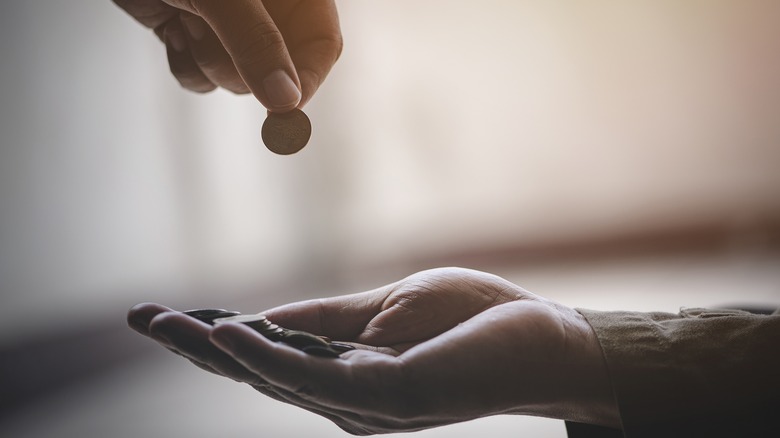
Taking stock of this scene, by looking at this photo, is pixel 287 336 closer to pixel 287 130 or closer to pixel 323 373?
pixel 323 373

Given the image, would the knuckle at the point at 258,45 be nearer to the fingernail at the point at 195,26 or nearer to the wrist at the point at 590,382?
the fingernail at the point at 195,26

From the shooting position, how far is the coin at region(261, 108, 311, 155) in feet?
4.73

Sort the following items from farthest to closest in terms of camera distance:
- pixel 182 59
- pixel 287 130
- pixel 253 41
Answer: pixel 182 59 < pixel 287 130 < pixel 253 41

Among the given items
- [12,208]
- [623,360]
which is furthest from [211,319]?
[12,208]

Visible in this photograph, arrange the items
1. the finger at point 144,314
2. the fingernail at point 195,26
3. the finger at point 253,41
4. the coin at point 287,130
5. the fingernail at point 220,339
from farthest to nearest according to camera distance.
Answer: the fingernail at point 195,26
the coin at point 287,130
the finger at point 253,41
the finger at point 144,314
the fingernail at point 220,339

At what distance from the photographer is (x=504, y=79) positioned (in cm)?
303

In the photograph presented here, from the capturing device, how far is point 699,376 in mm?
950

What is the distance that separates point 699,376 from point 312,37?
1.23 m

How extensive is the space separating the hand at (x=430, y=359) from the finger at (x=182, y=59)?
2.95 feet

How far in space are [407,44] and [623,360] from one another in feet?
8.17

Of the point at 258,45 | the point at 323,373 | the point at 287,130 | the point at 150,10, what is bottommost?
the point at 323,373

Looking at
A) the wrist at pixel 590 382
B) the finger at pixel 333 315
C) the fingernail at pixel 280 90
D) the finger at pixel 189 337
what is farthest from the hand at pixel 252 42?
the wrist at pixel 590 382

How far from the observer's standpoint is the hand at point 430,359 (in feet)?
2.68

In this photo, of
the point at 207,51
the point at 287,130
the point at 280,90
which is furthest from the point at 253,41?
the point at 207,51
